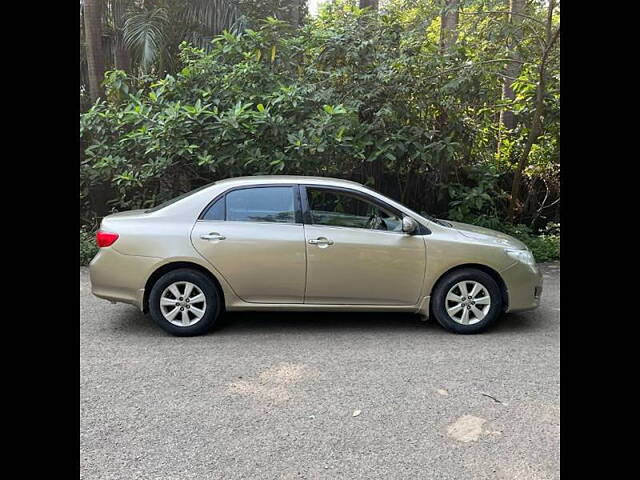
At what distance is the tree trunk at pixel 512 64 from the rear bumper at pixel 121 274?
6.69 m

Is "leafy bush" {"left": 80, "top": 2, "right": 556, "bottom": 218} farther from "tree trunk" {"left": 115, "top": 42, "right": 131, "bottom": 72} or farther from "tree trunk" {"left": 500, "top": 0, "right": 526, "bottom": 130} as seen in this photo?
"tree trunk" {"left": 115, "top": 42, "right": 131, "bottom": 72}

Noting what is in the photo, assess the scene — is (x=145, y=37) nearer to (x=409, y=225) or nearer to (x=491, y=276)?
(x=409, y=225)

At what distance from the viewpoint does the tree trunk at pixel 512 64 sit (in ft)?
28.6

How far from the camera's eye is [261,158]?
26.1ft

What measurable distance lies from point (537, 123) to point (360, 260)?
5572 millimetres

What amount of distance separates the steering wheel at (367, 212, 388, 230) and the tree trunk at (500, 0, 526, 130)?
496 cm

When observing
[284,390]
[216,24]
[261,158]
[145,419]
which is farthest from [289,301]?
Answer: [216,24]

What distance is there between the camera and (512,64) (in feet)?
30.5

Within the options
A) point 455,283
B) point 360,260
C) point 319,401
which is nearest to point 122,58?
point 360,260

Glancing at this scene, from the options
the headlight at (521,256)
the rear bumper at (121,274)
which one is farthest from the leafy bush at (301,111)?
the headlight at (521,256)

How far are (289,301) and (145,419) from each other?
6.48 feet
